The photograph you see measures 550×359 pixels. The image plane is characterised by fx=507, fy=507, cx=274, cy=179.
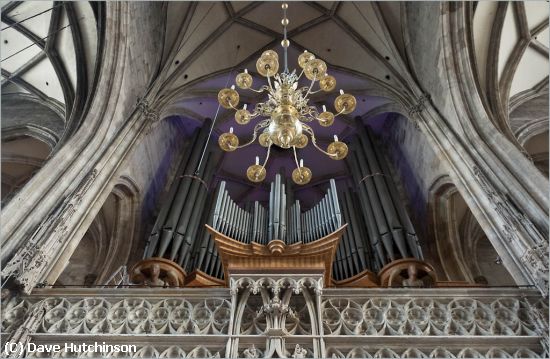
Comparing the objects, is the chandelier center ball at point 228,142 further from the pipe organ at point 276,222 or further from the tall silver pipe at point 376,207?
the tall silver pipe at point 376,207

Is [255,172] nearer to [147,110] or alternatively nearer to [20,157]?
[147,110]

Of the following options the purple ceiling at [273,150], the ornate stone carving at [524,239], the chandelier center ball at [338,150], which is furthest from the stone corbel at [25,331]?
the purple ceiling at [273,150]

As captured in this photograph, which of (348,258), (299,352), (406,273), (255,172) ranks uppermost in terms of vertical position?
(348,258)

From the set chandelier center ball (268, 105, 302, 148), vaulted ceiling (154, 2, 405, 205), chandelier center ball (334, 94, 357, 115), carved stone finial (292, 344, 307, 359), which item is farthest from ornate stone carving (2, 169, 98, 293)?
vaulted ceiling (154, 2, 405, 205)

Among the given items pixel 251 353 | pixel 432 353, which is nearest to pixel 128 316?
pixel 251 353

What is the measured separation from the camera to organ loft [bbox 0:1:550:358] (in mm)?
5770

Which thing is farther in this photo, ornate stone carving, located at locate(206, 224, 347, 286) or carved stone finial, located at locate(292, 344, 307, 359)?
ornate stone carving, located at locate(206, 224, 347, 286)

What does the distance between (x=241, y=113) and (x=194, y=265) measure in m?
3.40

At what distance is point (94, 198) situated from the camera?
25.8 ft

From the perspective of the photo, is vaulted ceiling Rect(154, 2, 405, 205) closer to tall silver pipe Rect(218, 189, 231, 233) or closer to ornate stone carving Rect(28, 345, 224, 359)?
tall silver pipe Rect(218, 189, 231, 233)

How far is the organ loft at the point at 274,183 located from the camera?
5770 mm

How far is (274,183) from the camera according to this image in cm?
899

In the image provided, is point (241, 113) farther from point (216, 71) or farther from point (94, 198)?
point (216, 71)

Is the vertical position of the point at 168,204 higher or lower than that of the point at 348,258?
higher
